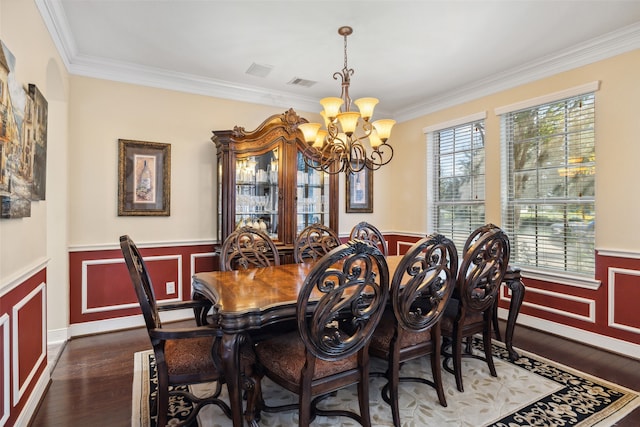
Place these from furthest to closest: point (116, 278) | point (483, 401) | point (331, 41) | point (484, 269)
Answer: point (116, 278)
point (331, 41)
point (484, 269)
point (483, 401)

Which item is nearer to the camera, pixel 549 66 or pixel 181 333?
pixel 181 333

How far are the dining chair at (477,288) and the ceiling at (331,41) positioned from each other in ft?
5.55

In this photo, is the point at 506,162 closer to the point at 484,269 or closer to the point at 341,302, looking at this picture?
the point at 484,269

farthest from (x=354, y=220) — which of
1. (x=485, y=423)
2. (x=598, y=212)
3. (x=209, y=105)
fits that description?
(x=485, y=423)

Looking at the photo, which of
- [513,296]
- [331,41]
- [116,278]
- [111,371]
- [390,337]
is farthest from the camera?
[116,278]

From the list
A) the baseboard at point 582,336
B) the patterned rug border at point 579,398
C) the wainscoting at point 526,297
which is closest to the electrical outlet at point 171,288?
the wainscoting at point 526,297

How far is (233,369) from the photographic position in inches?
64.7

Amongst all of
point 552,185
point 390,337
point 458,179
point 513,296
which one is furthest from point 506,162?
point 390,337

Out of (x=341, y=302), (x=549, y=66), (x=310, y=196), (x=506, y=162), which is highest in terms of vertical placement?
(x=549, y=66)

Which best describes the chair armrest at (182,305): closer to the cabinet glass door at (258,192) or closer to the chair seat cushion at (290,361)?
the chair seat cushion at (290,361)

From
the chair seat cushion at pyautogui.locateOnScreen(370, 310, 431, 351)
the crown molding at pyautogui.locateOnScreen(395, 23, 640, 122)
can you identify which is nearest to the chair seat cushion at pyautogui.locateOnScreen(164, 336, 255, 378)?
the chair seat cushion at pyautogui.locateOnScreen(370, 310, 431, 351)

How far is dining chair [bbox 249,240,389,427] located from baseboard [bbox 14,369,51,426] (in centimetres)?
138

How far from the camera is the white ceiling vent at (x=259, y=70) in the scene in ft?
11.6

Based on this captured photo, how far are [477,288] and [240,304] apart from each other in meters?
1.66
